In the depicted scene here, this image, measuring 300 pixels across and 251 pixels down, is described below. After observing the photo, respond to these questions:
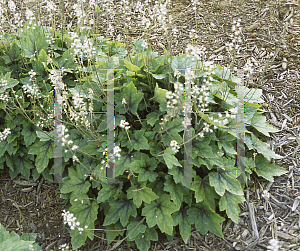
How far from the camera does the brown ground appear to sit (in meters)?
2.83

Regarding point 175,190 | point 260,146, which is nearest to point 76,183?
point 175,190

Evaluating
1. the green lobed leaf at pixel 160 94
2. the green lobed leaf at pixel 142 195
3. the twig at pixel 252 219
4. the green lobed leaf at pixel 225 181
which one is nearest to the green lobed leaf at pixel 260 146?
the green lobed leaf at pixel 225 181

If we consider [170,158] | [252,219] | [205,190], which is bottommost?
[252,219]

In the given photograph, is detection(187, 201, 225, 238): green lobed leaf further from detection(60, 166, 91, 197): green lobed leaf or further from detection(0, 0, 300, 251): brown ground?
detection(60, 166, 91, 197): green lobed leaf

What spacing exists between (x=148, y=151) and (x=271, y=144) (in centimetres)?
154

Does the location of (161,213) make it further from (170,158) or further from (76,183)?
(76,183)

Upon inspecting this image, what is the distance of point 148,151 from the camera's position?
3.05 m

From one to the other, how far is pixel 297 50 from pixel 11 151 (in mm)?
4244

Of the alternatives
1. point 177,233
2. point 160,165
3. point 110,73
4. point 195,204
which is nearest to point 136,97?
point 110,73

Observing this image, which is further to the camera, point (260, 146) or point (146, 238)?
point (260, 146)

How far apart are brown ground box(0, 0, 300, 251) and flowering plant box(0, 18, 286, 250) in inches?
7.2

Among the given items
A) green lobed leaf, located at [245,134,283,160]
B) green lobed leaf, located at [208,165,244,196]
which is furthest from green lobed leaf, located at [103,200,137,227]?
green lobed leaf, located at [245,134,283,160]

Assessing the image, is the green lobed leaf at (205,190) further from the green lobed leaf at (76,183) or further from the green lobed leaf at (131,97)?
the green lobed leaf at (76,183)

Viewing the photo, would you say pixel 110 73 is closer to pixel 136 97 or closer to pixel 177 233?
pixel 136 97
